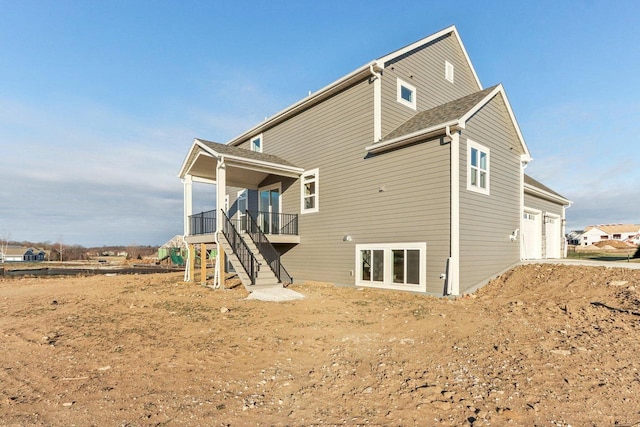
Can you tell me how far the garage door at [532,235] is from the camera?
48.4 ft

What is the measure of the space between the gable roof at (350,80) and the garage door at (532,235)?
6.77 m

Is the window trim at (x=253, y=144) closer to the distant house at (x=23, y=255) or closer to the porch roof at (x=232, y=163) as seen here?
the porch roof at (x=232, y=163)

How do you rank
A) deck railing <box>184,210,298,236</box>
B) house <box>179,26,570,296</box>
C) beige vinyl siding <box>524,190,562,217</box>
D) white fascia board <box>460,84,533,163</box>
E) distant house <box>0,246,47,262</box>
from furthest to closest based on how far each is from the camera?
distant house <box>0,246,47,262</box> < beige vinyl siding <box>524,190,562,217</box> < deck railing <box>184,210,298,236</box> < house <box>179,26,570,296</box> < white fascia board <box>460,84,533,163</box>

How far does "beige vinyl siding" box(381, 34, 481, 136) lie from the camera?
12258 mm

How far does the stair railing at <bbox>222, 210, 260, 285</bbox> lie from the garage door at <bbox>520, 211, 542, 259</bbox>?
1110cm

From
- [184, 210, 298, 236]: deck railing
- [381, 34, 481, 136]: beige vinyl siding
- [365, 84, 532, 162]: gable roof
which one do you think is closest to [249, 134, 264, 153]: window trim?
[184, 210, 298, 236]: deck railing

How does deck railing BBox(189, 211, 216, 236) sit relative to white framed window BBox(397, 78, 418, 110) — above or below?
below

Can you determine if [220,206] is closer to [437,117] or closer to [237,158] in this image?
[237,158]

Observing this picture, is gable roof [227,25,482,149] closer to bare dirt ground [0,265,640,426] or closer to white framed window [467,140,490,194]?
white framed window [467,140,490,194]

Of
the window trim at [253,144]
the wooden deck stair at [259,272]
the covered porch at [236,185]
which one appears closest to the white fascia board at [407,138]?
the covered porch at [236,185]

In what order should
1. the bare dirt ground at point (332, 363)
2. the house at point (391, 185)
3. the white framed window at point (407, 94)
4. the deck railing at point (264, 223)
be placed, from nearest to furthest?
the bare dirt ground at point (332, 363) < the house at point (391, 185) < the white framed window at point (407, 94) < the deck railing at point (264, 223)

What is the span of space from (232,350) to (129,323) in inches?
125

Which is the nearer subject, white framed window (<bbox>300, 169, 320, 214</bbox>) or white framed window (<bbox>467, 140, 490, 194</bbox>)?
white framed window (<bbox>467, 140, 490, 194</bbox>)

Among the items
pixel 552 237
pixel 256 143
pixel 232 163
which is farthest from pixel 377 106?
pixel 552 237
